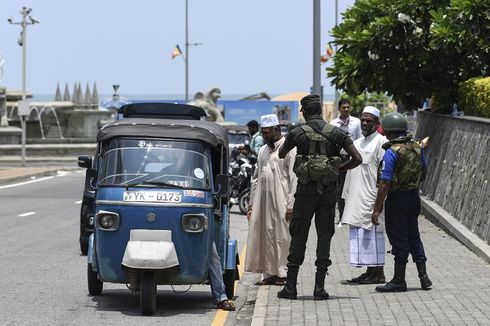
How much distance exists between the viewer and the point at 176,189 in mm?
11859

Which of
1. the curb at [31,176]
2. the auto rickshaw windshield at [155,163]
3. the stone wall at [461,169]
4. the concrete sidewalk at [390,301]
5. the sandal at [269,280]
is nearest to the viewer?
the concrete sidewalk at [390,301]

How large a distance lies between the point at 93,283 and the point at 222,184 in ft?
6.21

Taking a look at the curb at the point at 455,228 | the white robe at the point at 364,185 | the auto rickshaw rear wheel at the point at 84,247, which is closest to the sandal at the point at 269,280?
the white robe at the point at 364,185

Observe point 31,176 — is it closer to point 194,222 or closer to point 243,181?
point 243,181

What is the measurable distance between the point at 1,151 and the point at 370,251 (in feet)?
156

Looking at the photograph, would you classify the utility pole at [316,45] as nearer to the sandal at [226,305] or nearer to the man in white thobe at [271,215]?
the man in white thobe at [271,215]

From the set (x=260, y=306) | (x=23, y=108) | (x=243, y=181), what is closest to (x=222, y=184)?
(x=260, y=306)

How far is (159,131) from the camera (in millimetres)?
12219

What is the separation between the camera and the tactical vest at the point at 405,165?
12.3 metres

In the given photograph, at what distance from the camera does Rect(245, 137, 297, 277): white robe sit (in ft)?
43.7

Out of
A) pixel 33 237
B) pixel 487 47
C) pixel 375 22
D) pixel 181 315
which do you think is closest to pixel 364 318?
pixel 181 315

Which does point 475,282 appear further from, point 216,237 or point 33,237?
point 33,237

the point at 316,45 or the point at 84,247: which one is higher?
the point at 316,45

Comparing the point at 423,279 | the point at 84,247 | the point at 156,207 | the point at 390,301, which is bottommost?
the point at 84,247
